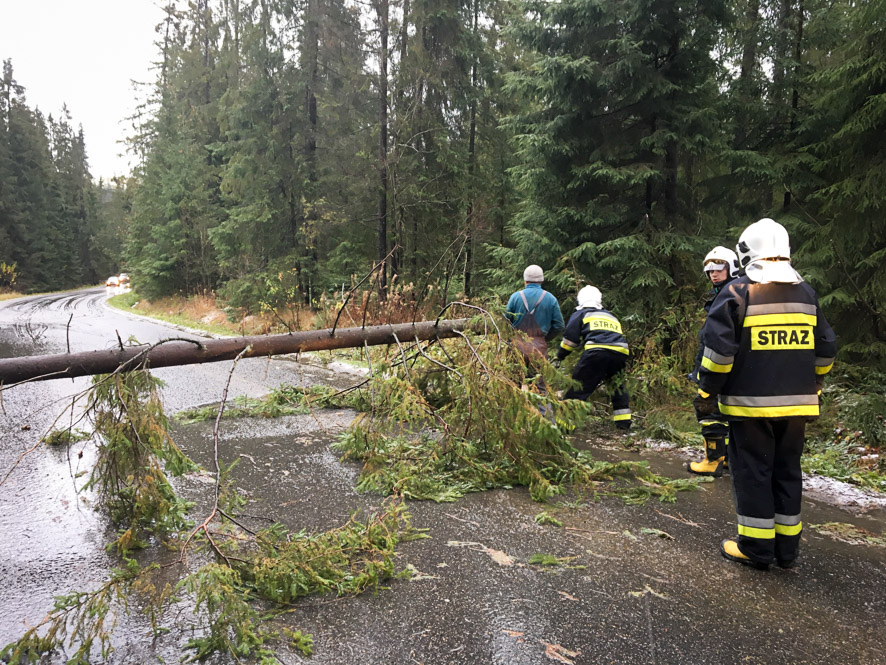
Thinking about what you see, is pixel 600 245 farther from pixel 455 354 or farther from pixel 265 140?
pixel 265 140

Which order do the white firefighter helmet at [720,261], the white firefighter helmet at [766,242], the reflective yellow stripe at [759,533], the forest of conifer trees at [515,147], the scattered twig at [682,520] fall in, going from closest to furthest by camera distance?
the reflective yellow stripe at [759,533], the white firefighter helmet at [766,242], the scattered twig at [682,520], the white firefighter helmet at [720,261], the forest of conifer trees at [515,147]

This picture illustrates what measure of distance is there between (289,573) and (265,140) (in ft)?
52.1

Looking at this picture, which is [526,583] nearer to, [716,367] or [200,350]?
[716,367]

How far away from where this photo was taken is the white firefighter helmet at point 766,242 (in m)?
3.38

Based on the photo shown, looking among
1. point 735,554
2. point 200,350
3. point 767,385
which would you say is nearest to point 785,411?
point 767,385

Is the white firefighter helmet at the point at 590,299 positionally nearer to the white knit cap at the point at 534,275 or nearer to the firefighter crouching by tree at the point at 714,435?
the white knit cap at the point at 534,275

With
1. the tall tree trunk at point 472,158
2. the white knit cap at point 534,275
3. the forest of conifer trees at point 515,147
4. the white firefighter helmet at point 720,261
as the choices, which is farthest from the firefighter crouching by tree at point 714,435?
the tall tree trunk at point 472,158

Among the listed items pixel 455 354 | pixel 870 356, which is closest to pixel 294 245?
pixel 455 354

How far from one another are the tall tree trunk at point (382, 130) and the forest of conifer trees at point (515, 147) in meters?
0.06

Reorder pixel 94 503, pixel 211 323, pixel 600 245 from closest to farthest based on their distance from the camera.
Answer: pixel 94 503 < pixel 600 245 < pixel 211 323

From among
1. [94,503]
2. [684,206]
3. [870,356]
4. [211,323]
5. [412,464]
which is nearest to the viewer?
[94,503]

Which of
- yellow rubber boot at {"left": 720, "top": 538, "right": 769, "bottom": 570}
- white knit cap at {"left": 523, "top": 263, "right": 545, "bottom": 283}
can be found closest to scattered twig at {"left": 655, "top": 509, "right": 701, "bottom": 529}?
yellow rubber boot at {"left": 720, "top": 538, "right": 769, "bottom": 570}

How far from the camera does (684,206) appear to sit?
9508 millimetres

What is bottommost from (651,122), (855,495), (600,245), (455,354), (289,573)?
(855,495)
